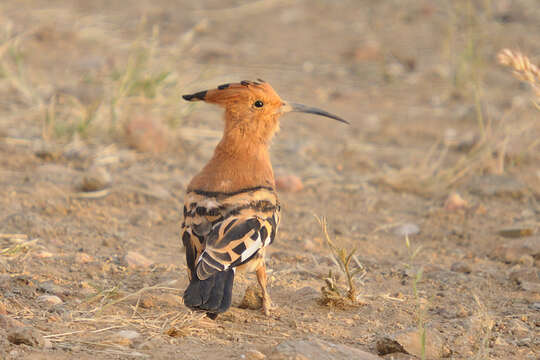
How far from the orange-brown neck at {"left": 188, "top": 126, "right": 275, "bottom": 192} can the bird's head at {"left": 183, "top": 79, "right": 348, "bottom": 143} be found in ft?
0.11

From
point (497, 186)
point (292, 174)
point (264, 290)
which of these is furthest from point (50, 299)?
point (497, 186)

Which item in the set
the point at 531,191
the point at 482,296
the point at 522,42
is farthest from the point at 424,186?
the point at 522,42

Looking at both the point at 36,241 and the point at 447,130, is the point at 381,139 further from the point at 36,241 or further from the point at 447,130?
the point at 36,241

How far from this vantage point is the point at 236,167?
3.92 metres

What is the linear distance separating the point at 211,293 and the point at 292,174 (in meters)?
2.87

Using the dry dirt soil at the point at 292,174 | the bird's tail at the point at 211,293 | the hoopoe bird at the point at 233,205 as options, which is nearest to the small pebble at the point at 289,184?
the dry dirt soil at the point at 292,174

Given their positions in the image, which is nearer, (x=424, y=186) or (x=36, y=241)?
(x=36, y=241)

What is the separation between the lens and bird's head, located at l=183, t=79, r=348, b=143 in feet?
13.4

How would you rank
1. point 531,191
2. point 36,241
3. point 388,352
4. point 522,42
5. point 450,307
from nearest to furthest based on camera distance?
point 388,352, point 450,307, point 36,241, point 531,191, point 522,42

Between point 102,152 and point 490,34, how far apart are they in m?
5.77

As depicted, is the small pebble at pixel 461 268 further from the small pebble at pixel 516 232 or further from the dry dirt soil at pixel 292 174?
the small pebble at pixel 516 232

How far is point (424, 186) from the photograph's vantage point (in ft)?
19.3

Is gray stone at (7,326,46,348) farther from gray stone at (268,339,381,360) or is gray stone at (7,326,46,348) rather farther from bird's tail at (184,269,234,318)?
gray stone at (268,339,381,360)

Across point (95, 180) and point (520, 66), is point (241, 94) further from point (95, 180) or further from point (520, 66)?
point (95, 180)
